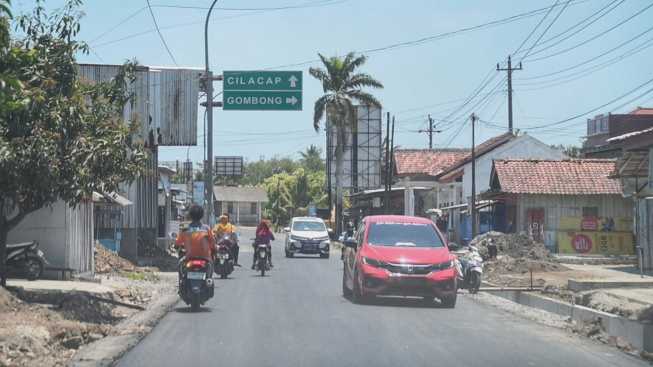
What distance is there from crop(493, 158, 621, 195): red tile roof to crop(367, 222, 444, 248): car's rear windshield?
75.7 feet

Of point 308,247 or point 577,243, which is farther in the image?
point 577,243

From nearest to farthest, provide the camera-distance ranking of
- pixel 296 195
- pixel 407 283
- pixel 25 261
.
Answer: pixel 407 283
pixel 25 261
pixel 296 195

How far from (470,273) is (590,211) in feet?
72.4

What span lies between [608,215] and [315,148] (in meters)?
98.9

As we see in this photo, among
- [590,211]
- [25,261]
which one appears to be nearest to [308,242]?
[590,211]

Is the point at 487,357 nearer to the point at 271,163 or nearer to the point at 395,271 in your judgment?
the point at 395,271

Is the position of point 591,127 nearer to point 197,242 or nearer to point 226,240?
point 226,240

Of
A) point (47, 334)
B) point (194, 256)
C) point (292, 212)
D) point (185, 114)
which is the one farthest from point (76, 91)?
point (292, 212)

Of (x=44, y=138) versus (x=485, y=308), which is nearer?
(x=44, y=138)

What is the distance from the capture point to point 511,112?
182ft

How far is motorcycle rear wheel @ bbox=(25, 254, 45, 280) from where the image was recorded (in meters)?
18.4

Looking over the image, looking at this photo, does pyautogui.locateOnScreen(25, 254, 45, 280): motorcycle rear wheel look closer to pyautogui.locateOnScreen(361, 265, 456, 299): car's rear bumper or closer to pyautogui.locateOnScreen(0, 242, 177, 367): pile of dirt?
pyautogui.locateOnScreen(0, 242, 177, 367): pile of dirt

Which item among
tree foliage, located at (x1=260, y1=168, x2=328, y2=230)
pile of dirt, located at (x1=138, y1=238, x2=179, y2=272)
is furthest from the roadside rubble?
tree foliage, located at (x1=260, y1=168, x2=328, y2=230)

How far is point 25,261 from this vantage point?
1842 cm
